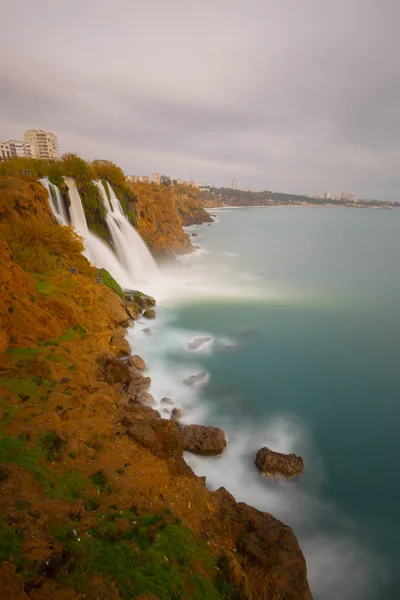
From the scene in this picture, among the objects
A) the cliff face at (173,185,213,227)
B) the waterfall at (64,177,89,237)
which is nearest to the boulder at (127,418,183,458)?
the waterfall at (64,177,89,237)

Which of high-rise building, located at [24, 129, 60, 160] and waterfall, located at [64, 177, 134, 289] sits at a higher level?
high-rise building, located at [24, 129, 60, 160]

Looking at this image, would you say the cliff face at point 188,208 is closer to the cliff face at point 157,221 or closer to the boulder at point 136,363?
the cliff face at point 157,221

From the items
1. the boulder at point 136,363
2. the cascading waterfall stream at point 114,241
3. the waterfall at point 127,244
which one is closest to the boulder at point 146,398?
the boulder at point 136,363

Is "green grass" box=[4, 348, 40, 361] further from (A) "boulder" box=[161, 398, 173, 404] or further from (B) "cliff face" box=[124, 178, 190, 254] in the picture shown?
(B) "cliff face" box=[124, 178, 190, 254]

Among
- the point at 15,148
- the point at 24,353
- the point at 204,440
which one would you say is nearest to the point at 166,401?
the point at 204,440

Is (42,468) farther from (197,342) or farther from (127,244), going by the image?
(127,244)
